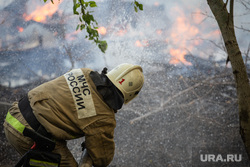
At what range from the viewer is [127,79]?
7.42 feet

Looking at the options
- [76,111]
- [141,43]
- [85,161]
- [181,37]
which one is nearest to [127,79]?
[76,111]

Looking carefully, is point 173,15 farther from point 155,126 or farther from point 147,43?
point 155,126

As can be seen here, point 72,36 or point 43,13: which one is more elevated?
point 43,13

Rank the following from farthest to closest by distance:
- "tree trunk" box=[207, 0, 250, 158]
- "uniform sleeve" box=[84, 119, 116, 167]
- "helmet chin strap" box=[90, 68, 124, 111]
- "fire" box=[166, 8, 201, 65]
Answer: "fire" box=[166, 8, 201, 65], "tree trunk" box=[207, 0, 250, 158], "helmet chin strap" box=[90, 68, 124, 111], "uniform sleeve" box=[84, 119, 116, 167]

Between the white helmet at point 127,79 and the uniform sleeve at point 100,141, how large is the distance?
0.93 feet

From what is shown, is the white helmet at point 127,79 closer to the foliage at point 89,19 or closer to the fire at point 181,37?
the foliage at point 89,19

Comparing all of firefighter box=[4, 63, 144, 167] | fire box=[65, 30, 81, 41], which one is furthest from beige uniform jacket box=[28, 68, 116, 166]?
fire box=[65, 30, 81, 41]

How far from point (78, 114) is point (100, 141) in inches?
11.0

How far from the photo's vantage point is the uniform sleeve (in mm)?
2068

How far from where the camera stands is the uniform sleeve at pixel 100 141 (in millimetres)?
2068

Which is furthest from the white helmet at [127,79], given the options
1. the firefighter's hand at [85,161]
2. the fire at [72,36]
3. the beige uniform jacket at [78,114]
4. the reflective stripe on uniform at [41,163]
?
the fire at [72,36]

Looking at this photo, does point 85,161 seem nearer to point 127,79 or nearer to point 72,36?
point 127,79

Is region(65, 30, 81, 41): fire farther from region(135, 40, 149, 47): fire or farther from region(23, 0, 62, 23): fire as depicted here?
region(135, 40, 149, 47): fire

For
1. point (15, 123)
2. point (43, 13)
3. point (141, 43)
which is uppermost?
point (43, 13)
